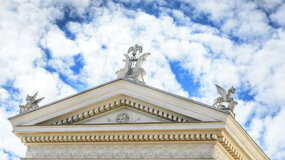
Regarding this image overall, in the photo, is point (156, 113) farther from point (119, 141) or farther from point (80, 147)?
point (80, 147)

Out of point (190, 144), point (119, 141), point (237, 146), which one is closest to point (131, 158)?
point (119, 141)

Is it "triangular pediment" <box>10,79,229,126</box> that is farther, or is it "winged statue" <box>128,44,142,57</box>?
"winged statue" <box>128,44,142,57</box>

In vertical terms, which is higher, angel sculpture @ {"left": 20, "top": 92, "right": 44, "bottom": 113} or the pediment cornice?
angel sculpture @ {"left": 20, "top": 92, "right": 44, "bottom": 113}

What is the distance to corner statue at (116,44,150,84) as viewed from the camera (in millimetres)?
17516

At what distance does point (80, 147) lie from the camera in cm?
1688

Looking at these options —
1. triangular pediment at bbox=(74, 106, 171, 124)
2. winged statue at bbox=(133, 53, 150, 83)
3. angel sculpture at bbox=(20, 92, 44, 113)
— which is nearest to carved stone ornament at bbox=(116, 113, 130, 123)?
triangular pediment at bbox=(74, 106, 171, 124)

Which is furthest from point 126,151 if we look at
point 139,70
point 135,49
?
point 135,49

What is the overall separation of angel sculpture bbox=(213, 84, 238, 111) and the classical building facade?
307mm

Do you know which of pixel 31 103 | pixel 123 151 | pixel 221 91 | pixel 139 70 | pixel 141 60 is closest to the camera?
pixel 221 91

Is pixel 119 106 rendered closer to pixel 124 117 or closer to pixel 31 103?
pixel 124 117

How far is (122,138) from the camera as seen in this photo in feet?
53.4

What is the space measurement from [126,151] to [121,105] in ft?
4.99

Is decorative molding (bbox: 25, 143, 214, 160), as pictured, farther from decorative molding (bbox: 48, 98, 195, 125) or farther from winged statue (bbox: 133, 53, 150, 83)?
winged statue (bbox: 133, 53, 150, 83)

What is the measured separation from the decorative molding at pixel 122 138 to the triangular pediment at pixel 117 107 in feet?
1.58
